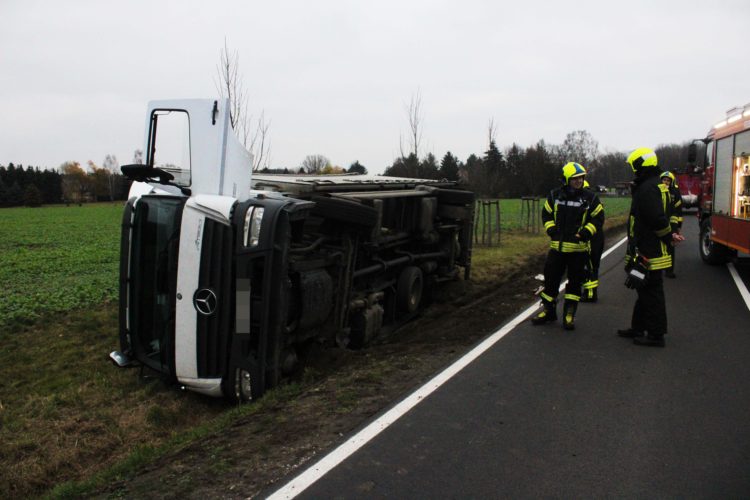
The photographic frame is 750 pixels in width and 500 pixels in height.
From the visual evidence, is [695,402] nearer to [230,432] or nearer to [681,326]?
[681,326]

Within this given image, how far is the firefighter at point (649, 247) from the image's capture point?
228 inches

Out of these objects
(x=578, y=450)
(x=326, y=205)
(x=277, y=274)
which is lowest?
(x=578, y=450)

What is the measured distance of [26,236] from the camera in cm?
2642

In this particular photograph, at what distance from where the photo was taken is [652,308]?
587 cm

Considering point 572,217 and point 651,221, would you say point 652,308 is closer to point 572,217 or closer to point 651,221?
point 651,221

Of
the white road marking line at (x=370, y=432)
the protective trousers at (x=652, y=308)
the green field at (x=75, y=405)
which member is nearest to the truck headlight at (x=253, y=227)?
the green field at (x=75, y=405)

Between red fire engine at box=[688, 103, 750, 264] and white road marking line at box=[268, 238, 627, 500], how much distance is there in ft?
21.1

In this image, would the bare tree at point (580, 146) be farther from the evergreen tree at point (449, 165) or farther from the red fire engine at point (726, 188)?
the red fire engine at point (726, 188)

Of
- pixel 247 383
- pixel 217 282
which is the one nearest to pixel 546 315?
pixel 247 383

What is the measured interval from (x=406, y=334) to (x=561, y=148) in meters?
80.4

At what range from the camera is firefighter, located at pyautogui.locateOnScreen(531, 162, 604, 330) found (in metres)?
6.42

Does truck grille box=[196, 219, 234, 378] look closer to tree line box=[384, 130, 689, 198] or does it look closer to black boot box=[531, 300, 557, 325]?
black boot box=[531, 300, 557, 325]

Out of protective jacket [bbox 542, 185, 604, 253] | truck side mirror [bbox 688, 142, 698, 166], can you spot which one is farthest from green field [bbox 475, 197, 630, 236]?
protective jacket [bbox 542, 185, 604, 253]

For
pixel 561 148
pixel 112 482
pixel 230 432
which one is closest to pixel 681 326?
pixel 230 432
